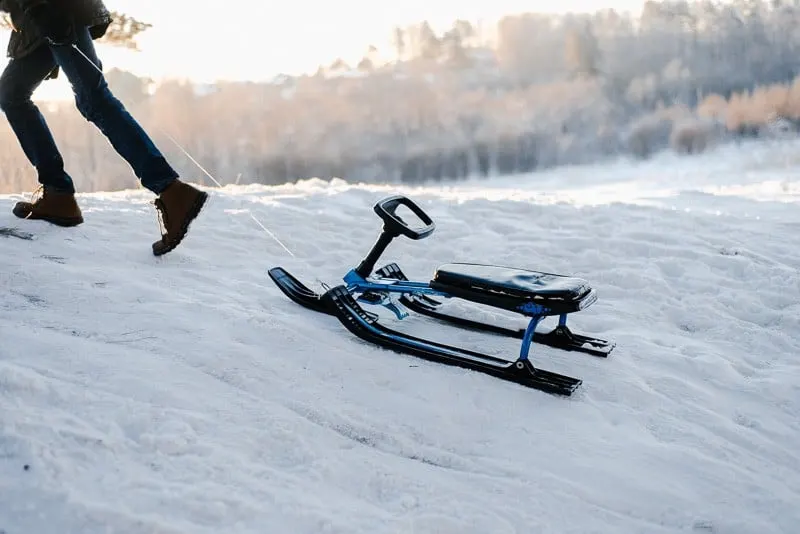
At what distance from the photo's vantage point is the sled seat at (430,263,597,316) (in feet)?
10.1

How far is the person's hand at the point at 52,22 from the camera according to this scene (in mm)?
3570

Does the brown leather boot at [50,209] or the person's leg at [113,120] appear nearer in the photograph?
the person's leg at [113,120]

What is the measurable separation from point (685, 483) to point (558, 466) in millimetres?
525

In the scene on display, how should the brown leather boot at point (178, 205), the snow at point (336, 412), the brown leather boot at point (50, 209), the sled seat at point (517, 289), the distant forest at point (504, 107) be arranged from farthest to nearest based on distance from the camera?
A: the distant forest at point (504, 107) → the brown leather boot at point (50, 209) → the brown leather boot at point (178, 205) → the sled seat at point (517, 289) → the snow at point (336, 412)

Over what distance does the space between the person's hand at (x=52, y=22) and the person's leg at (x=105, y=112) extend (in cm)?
6

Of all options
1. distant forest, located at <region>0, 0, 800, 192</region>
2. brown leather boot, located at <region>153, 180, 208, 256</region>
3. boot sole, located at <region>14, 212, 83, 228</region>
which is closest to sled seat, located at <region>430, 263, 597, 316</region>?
brown leather boot, located at <region>153, 180, 208, 256</region>

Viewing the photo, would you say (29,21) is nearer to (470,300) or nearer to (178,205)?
(178,205)

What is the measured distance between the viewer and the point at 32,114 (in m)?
4.27

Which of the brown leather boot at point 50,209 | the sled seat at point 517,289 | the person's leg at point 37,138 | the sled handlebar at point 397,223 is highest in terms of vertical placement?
the person's leg at point 37,138

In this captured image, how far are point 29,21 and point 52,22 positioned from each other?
0.84 feet

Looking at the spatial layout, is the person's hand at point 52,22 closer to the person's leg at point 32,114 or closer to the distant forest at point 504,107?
the person's leg at point 32,114

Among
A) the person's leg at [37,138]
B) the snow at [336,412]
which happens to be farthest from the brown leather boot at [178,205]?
the person's leg at [37,138]

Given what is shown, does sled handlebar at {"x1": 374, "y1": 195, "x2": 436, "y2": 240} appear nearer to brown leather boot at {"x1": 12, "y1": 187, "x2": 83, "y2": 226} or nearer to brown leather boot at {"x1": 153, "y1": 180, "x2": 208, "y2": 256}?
brown leather boot at {"x1": 153, "y1": 180, "x2": 208, "y2": 256}

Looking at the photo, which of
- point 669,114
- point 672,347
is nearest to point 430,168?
point 669,114
